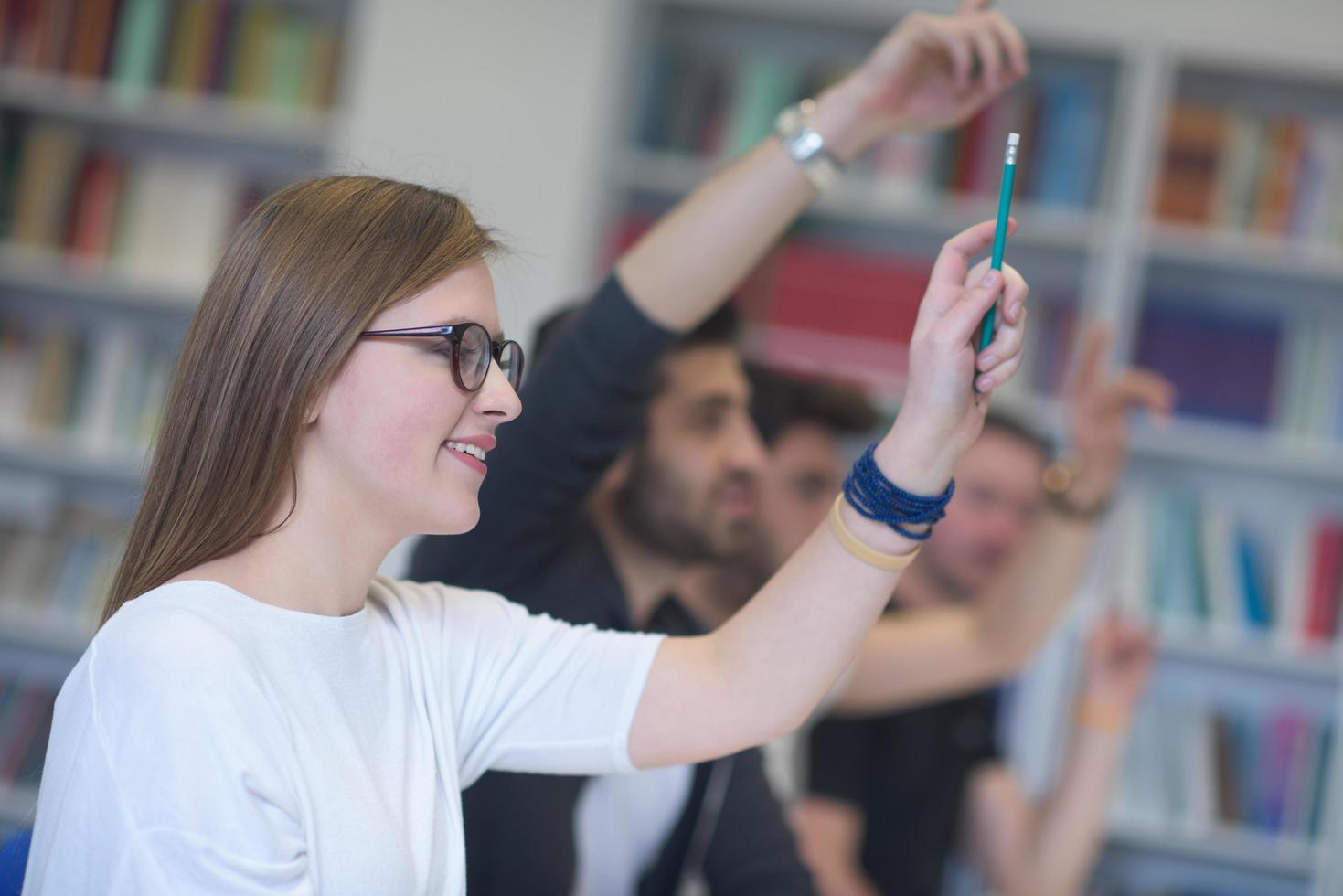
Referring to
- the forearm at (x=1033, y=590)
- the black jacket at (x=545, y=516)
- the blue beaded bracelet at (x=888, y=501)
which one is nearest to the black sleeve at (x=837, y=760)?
the forearm at (x=1033, y=590)

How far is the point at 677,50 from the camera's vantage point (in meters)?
3.61

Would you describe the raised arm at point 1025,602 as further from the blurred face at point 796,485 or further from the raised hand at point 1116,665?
the blurred face at point 796,485

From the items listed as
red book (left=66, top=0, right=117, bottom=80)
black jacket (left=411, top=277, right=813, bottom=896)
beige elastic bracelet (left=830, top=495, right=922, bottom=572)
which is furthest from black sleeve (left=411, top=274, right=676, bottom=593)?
red book (left=66, top=0, right=117, bottom=80)

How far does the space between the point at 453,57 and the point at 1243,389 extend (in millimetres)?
2225

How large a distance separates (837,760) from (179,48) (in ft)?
8.38

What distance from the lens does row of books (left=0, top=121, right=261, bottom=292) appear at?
345cm

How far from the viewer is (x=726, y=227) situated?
1.43m

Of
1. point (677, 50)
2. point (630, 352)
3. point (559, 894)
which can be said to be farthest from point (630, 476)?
point (677, 50)

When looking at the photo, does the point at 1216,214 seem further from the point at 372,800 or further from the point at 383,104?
the point at 372,800

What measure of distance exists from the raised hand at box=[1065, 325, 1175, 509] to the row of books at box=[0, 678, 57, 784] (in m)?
2.68

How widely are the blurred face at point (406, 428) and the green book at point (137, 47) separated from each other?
2803 mm

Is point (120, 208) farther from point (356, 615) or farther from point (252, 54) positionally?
point (356, 615)

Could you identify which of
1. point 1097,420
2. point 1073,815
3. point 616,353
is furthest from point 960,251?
point 1073,815

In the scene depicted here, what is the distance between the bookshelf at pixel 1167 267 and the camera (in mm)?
3248
